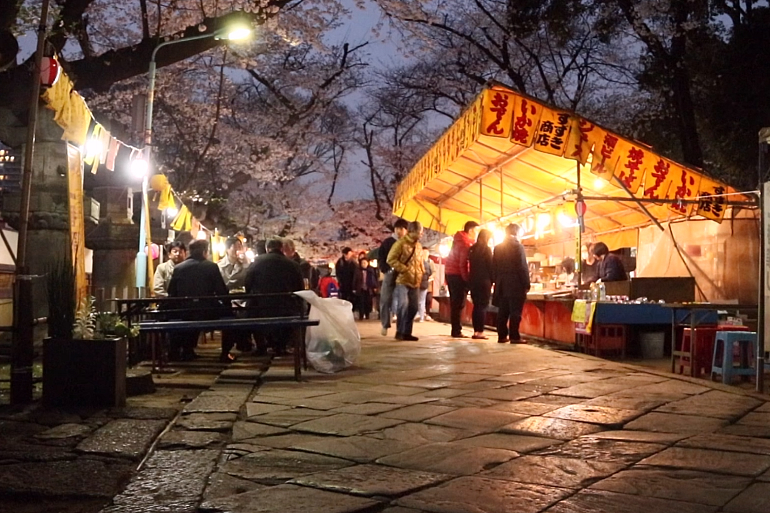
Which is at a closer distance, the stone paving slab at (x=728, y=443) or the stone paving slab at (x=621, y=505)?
the stone paving slab at (x=621, y=505)

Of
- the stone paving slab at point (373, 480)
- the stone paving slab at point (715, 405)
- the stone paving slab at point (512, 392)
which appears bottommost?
the stone paving slab at point (373, 480)

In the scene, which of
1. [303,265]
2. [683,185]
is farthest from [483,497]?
[303,265]

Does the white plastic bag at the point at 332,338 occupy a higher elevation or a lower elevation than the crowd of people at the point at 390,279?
lower

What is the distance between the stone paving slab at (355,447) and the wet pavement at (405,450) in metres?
0.02

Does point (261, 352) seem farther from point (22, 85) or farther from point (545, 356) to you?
point (22, 85)

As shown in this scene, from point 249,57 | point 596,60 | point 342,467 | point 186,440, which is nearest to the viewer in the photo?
point 342,467

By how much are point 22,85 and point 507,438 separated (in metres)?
7.91

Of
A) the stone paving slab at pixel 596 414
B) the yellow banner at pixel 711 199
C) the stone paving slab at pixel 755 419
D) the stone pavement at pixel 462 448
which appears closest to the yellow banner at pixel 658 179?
the yellow banner at pixel 711 199

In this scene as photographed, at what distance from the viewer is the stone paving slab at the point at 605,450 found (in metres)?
4.61

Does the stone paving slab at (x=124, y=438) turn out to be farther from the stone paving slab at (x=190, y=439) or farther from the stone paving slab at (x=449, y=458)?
the stone paving slab at (x=449, y=458)

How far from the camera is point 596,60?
28.1 metres

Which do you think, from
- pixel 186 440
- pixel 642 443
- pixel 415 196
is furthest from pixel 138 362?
pixel 415 196

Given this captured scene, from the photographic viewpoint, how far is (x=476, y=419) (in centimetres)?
575

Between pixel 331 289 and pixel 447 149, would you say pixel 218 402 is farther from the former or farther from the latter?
pixel 331 289
